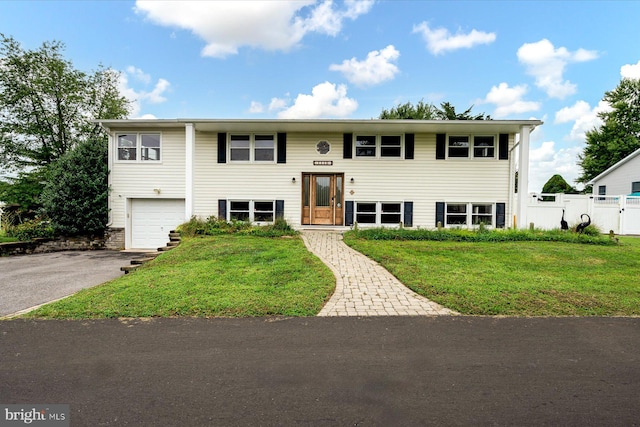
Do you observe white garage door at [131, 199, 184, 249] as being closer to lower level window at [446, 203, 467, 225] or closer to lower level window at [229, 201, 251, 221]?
lower level window at [229, 201, 251, 221]

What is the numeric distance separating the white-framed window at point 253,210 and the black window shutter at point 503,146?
9.28m

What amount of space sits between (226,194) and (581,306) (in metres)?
11.6

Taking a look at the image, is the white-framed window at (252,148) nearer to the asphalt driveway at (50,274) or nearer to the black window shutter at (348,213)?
the black window shutter at (348,213)

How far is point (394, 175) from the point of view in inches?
512

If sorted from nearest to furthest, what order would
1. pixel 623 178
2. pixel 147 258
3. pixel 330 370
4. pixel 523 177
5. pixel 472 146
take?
pixel 330 370 < pixel 147 258 < pixel 523 177 < pixel 472 146 < pixel 623 178

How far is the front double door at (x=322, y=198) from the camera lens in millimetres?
13133

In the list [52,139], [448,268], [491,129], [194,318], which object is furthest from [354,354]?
[52,139]

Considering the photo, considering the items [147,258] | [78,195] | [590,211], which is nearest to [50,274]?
[147,258]

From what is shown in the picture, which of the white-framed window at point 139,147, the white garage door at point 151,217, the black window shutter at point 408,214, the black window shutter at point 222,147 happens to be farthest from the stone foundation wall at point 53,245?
the black window shutter at point 408,214

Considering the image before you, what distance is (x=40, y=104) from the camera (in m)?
16.8

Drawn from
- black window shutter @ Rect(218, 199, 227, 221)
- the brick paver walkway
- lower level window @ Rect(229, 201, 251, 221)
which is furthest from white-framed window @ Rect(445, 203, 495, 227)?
black window shutter @ Rect(218, 199, 227, 221)

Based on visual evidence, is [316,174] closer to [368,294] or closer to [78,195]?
[368,294]

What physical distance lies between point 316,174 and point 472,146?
249 inches

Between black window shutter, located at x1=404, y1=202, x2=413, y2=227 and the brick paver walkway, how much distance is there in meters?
5.11
